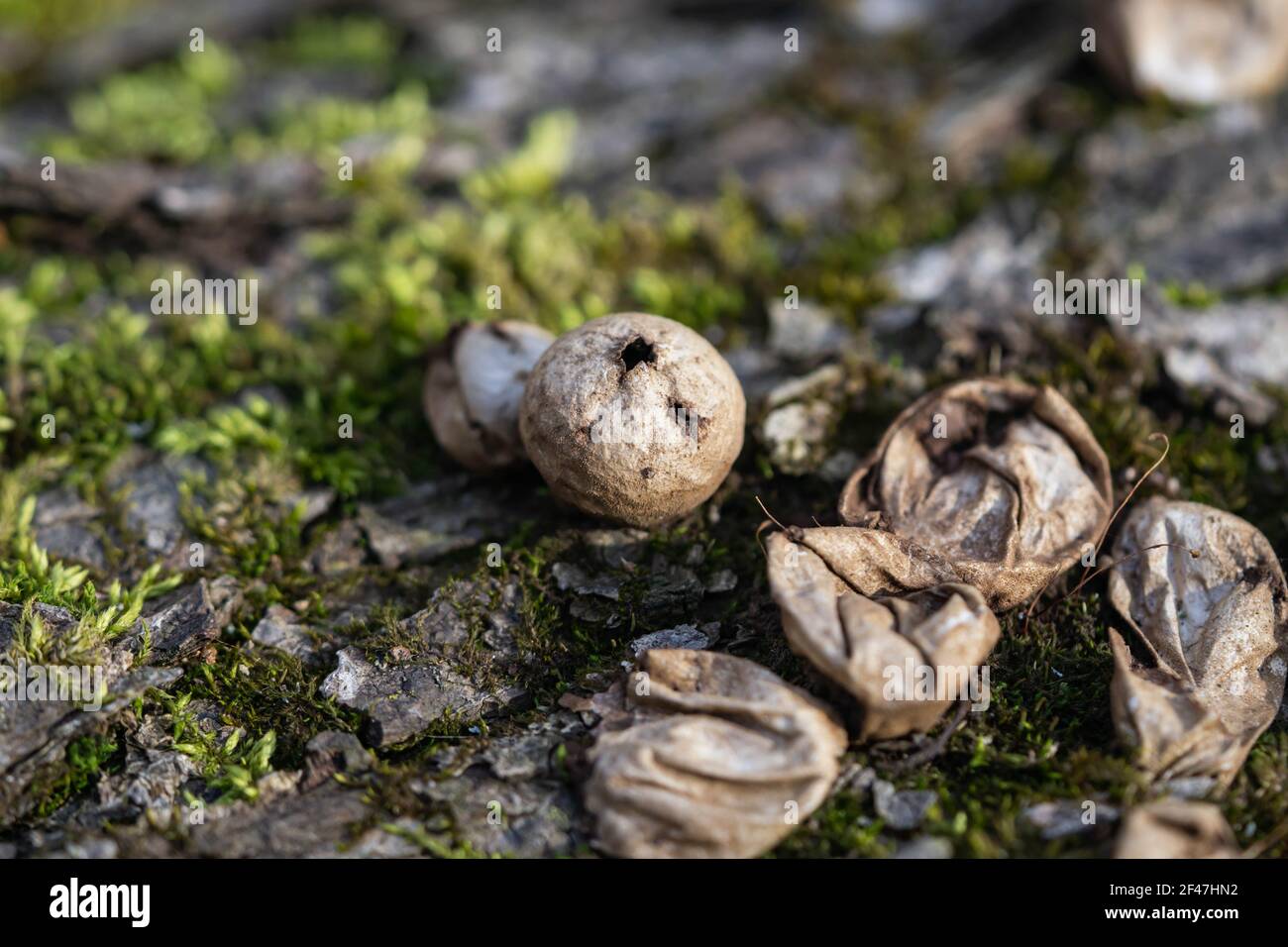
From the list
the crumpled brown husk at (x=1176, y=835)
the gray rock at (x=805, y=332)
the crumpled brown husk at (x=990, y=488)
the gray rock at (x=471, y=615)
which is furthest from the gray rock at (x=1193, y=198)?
the gray rock at (x=471, y=615)

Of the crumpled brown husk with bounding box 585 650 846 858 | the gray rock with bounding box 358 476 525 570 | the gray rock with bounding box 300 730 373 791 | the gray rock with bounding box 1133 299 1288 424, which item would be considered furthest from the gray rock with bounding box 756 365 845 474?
the gray rock with bounding box 300 730 373 791

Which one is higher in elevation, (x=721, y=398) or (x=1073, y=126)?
(x=1073, y=126)

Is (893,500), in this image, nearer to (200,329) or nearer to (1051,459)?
(1051,459)

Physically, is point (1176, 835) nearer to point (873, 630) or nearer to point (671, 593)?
point (873, 630)

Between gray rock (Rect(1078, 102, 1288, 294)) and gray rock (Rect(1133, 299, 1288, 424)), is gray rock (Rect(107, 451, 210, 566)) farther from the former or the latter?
gray rock (Rect(1078, 102, 1288, 294))

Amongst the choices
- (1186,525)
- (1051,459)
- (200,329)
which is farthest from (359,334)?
(1186,525)

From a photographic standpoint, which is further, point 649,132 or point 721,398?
point 649,132

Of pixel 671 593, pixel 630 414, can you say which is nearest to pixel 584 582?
pixel 671 593
